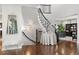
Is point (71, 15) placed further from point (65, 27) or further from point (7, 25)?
point (7, 25)

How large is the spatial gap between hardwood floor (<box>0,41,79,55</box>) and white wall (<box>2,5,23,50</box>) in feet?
0.33

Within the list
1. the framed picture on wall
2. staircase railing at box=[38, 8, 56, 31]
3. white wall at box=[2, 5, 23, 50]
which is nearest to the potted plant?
staircase railing at box=[38, 8, 56, 31]

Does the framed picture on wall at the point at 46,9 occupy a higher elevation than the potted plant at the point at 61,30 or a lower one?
higher

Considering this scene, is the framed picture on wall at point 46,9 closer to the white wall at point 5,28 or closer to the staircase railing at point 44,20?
the staircase railing at point 44,20

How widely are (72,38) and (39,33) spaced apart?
1.86 feet

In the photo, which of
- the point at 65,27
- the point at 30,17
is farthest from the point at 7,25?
the point at 65,27

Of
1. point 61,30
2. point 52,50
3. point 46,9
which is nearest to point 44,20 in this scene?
point 46,9

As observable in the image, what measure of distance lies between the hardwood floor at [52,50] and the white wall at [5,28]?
10 cm

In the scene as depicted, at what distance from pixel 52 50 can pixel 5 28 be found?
2.88 ft

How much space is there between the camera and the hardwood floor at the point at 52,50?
2205 mm

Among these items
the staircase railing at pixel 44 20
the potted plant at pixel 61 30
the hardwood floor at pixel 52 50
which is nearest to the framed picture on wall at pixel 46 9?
the staircase railing at pixel 44 20

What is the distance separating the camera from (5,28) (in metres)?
2.17

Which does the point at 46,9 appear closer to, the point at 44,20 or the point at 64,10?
the point at 44,20
